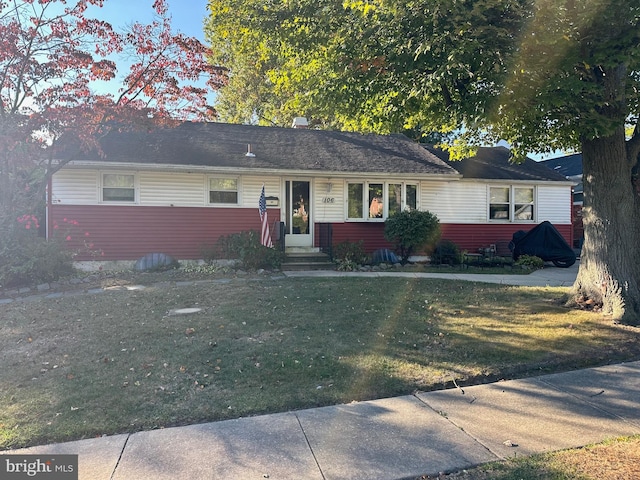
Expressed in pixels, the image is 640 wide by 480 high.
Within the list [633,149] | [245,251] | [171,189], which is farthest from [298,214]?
[633,149]

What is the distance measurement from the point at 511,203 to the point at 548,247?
2.53m

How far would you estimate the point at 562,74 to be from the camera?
227 inches

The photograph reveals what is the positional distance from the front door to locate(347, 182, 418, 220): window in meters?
1.38

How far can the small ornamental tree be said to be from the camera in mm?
12711

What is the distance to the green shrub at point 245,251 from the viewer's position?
37.7 feet

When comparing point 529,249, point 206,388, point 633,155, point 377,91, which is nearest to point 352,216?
point 529,249

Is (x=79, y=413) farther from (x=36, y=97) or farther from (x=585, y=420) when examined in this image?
(x=36, y=97)

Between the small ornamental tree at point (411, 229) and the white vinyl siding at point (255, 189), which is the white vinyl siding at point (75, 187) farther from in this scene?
the small ornamental tree at point (411, 229)

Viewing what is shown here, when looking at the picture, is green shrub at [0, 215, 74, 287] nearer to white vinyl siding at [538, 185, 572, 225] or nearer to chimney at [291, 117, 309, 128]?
chimney at [291, 117, 309, 128]

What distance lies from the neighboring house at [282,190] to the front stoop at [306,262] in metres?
0.75

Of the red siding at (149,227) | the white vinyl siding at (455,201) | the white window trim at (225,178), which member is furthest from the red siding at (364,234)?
the white window trim at (225,178)

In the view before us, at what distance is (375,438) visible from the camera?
325cm

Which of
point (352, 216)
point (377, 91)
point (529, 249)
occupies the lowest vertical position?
point (529, 249)

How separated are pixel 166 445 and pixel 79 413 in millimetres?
1026
